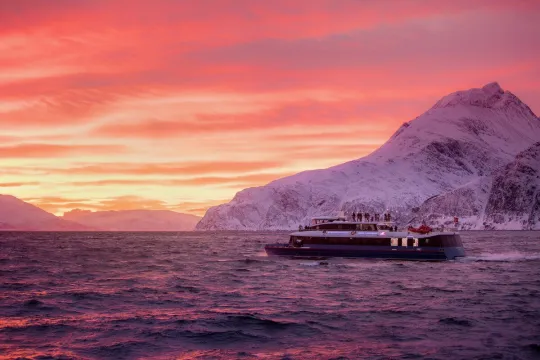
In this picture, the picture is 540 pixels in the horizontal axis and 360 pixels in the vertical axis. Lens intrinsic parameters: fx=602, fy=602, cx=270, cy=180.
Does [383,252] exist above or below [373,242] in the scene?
below

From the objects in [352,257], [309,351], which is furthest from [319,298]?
[352,257]

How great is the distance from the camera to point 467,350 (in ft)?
87.8

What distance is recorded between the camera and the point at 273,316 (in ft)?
119

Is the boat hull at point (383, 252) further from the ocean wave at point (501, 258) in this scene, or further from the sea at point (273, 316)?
the sea at point (273, 316)

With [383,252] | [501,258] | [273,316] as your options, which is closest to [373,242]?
[383,252]

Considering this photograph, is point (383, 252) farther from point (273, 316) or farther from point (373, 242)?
point (273, 316)

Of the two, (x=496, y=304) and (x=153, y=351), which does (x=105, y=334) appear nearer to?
(x=153, y=351)

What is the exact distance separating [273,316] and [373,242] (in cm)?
4866

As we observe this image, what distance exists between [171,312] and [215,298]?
7397mm

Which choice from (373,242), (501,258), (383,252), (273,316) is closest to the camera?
(273,316)

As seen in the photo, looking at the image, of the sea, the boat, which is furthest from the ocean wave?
the sea

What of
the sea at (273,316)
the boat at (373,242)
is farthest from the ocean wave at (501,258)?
the sea at (273,316)

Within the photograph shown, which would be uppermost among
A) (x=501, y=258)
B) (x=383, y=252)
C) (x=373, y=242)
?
(x=373, y=242)

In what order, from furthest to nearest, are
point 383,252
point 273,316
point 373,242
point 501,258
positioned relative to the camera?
point 501,258, point 373,242, point 383,252, point 273,316
